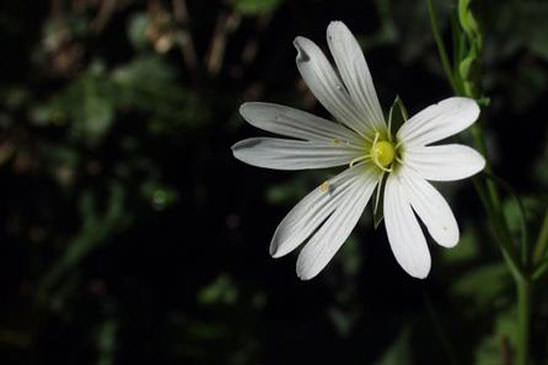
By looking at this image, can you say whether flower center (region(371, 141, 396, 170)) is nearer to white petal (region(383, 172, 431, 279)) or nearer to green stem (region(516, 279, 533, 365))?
white petal (region(383, 172, 431, 279))

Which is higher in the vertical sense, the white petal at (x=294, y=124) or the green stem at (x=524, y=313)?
the white petal at (x=294, y=124)

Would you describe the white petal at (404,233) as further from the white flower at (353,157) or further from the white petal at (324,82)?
the white petal at (324,82)

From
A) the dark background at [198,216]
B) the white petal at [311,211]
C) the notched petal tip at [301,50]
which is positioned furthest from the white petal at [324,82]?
the dark background at [198,216]

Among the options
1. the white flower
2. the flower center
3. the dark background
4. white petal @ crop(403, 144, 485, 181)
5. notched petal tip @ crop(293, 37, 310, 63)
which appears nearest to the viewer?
white petal @ crop(403, 144, 485, 181)

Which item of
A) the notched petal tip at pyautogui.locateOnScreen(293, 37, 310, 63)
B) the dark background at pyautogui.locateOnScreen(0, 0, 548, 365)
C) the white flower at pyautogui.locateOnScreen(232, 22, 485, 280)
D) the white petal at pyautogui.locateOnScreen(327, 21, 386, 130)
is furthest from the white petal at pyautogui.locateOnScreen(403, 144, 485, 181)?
the dark background at pyautogui.locateOnScreen(0, 0, 548, 365)

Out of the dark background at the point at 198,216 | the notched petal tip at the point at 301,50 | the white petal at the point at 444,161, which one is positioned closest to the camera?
the white petal at the point at 444,161

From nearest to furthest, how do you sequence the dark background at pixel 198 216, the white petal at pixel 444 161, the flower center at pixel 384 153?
the white petal at pixel 444 161
the flower center at pixel 384 153
the dark background at pixel 198 216

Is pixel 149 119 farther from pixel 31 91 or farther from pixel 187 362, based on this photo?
pixel 187 362
